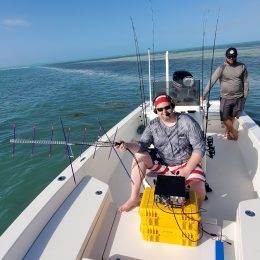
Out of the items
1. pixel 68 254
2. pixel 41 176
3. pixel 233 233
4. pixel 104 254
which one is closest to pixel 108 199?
pixel 104 254

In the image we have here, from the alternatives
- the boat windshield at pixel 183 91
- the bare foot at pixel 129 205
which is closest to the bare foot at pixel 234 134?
the boat windshield at pixel 183 91

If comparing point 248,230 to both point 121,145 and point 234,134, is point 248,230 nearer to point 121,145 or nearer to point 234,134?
point 121,145

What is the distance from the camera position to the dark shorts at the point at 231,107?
14.5ft

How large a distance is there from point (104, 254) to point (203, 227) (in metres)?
0.90

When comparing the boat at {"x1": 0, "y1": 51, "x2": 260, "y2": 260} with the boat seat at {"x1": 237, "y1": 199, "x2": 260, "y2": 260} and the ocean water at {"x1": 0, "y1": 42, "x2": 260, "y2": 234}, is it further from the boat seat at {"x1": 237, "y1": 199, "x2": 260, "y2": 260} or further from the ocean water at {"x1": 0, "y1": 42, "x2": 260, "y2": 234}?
the ocean water at {"x1": 0, "y1": 42, "x2": 260, "y2": 234}

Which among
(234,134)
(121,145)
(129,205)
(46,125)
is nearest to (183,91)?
(234,134)

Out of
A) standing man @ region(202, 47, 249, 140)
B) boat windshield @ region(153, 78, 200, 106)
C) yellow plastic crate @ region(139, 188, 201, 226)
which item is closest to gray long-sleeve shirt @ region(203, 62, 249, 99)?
standing man @ region(202, 47, 249, 140)

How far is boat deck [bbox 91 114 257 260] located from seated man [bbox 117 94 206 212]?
0.88ft

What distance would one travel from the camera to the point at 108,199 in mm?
2732

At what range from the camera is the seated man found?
2660mm

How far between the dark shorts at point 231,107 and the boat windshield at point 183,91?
453mm

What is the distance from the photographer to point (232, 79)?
4.24 meters

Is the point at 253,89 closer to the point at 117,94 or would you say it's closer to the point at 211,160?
the point at 117,94

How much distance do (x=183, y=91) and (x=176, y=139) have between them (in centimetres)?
202
